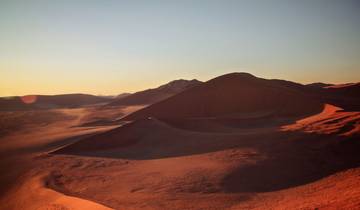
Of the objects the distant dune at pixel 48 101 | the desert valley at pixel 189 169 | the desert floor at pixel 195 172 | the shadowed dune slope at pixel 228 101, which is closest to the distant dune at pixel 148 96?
the distant dune at pixel 48 101

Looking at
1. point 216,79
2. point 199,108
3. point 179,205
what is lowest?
point 179,205

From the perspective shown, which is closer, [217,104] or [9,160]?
[9,160]

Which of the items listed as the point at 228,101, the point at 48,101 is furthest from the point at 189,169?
the point at 48,101

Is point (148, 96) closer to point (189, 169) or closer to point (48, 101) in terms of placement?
point (48, 101)

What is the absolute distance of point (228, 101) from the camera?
26.2m

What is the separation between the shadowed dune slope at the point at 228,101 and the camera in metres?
24.6

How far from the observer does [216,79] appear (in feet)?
95.8

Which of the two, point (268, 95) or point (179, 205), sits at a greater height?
point (268, 95)

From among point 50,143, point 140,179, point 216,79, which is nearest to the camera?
point 140,179

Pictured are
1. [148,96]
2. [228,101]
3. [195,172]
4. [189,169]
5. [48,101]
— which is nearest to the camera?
[195,172]

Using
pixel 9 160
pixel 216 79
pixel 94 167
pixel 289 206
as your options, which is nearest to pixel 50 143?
pixel 9 160

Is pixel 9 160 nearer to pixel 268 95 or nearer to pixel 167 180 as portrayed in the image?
pixel 167 180

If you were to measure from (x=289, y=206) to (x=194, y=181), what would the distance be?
9.21 feet

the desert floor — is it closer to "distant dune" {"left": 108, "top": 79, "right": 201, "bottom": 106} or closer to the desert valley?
the desert valley
